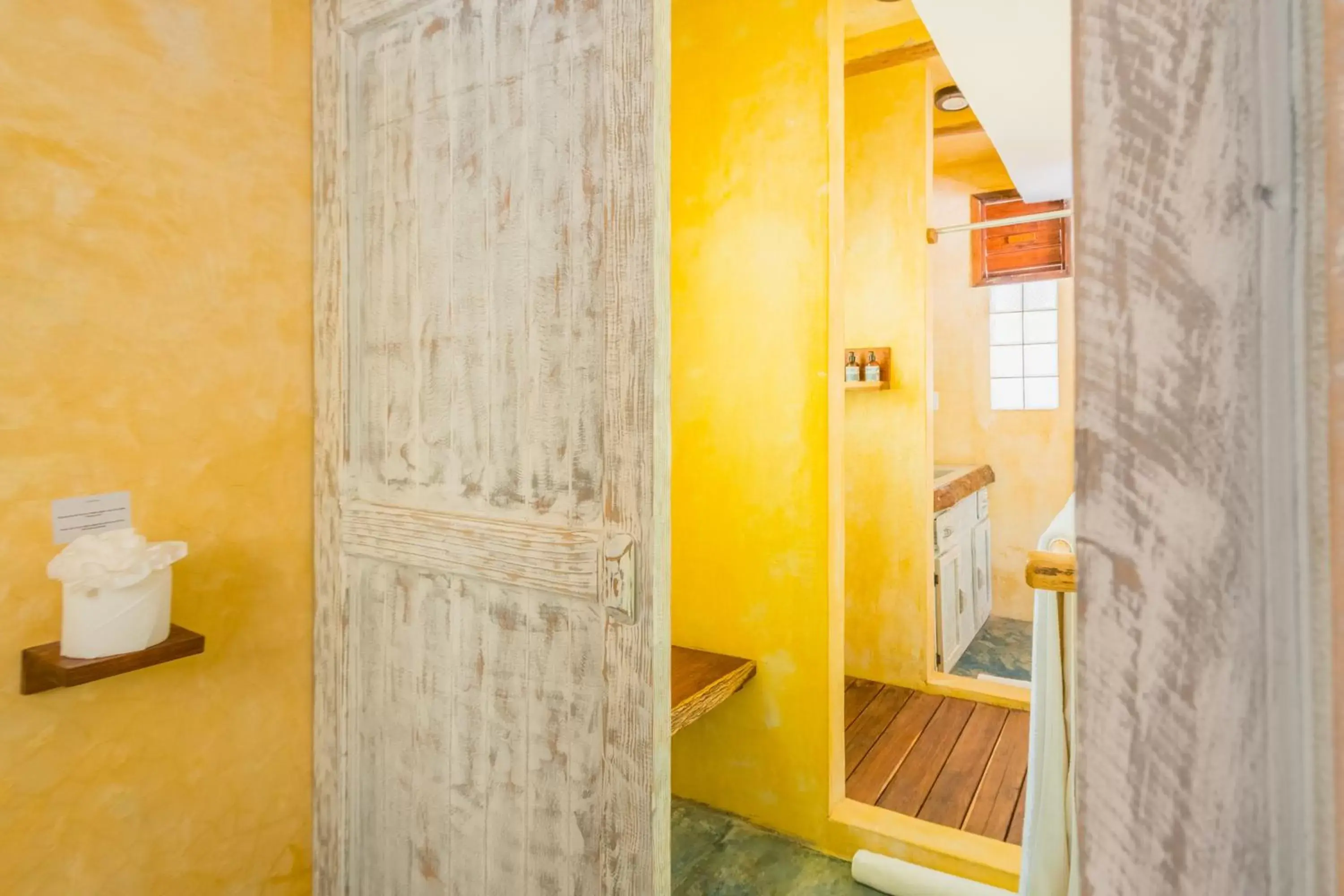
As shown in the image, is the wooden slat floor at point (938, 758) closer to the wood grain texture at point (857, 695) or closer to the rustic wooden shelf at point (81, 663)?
the wood grain texture at point (857, 695)

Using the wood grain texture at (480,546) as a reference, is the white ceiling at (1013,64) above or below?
above

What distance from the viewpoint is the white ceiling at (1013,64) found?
160cm

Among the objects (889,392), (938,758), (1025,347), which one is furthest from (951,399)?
(938,758)

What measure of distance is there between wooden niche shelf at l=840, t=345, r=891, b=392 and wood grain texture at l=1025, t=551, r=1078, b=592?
1813 millimetres

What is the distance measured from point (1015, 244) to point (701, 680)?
12.1 ft

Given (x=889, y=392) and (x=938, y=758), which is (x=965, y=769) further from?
(x=889, y=392)

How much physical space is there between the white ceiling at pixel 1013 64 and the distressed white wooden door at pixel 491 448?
87 centimetres

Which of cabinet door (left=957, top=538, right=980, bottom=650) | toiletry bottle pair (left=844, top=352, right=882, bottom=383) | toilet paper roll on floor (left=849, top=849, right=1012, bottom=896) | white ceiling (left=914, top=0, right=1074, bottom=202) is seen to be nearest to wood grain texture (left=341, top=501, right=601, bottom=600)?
white ceiling (left=914, top=0, right=1074, bottom=202)

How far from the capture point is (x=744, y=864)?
200 cm

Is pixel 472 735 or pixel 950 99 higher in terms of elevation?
pixel 950 99

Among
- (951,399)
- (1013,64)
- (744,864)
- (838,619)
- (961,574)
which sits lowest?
(744,864)

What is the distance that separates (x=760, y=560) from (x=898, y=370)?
1391 mm

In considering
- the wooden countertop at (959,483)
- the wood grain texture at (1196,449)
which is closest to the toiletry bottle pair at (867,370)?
the wooden countertop at (959,483)

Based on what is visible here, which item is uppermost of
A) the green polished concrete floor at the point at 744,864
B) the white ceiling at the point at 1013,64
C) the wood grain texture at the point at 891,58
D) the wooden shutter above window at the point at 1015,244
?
the wood grain texture at the point at 891,58
